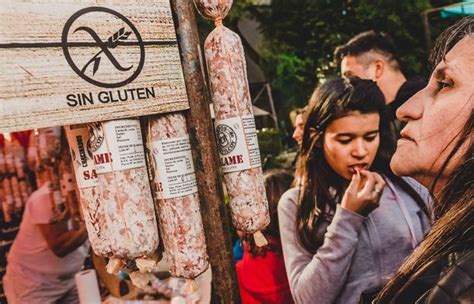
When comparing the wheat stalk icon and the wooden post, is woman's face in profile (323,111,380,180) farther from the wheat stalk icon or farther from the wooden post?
the wheat stalk icon

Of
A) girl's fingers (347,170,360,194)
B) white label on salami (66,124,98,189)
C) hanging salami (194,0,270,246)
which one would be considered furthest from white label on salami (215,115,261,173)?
girl's fingers (347,170,360,194)

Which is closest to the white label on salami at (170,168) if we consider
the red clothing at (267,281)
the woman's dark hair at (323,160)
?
the woman's dark hair at (323,160)

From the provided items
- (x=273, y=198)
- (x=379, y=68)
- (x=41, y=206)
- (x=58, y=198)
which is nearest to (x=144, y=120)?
(x=273, y=198)

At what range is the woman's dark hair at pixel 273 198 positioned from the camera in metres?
2.41

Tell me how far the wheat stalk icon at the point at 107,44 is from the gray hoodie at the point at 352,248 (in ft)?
3.85

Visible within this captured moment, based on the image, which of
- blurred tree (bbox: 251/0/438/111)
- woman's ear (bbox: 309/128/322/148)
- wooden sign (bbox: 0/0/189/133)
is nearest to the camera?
wooden sign (bbox: 0/0/189/133)

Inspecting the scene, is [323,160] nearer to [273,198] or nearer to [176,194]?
[273,198]

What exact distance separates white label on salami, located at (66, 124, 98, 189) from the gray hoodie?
3.54 ft

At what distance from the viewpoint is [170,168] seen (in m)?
1.10

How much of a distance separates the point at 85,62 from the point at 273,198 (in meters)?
1.85

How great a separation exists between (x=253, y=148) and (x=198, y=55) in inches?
13.1

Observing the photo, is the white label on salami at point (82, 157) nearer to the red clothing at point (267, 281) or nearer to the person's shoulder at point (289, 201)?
the person's shoulder at point (289, 201)

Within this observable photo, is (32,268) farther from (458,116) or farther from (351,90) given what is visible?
(458,116)

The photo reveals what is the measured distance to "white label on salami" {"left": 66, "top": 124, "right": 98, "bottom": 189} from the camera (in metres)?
1.13
